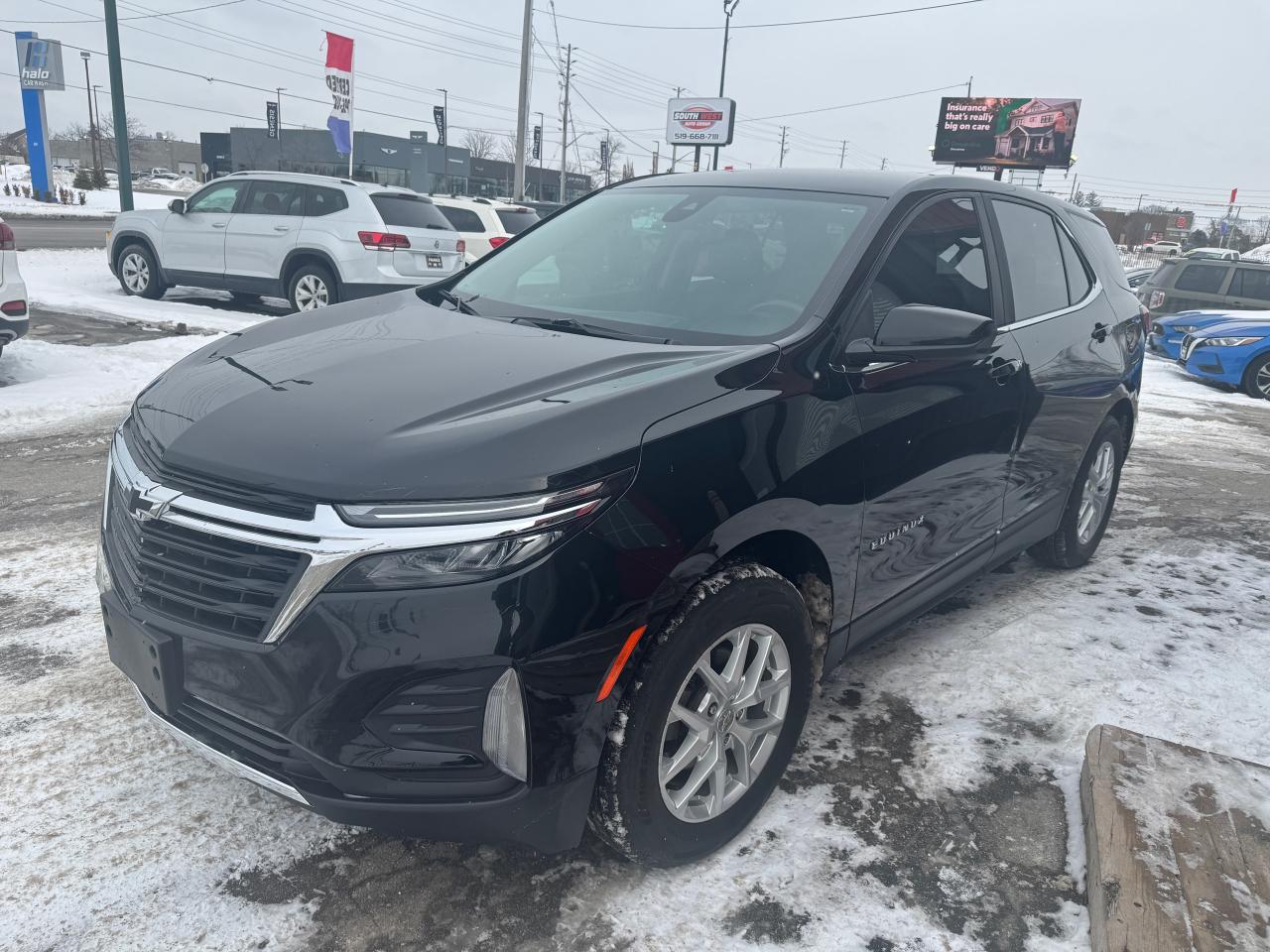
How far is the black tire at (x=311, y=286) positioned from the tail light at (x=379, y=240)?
599 millimetres

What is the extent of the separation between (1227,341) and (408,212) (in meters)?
10.5

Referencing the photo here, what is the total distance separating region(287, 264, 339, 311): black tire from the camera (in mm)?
11445

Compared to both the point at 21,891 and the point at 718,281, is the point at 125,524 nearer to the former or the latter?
the point at 21,891

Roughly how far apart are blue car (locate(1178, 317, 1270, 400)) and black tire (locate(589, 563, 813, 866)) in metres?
11.9

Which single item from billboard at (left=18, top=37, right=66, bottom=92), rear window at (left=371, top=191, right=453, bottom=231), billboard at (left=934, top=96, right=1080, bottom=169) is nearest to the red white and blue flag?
rear window at (left=371, top=191, right=453, bottom=231)

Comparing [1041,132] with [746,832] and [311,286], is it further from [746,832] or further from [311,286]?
[746,832]

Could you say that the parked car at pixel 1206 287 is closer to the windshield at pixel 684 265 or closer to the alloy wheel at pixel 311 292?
the alloy wheel at pixel 311 292

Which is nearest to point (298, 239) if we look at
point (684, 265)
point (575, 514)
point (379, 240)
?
point (379, 240)

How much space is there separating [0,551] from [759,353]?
12.1ft

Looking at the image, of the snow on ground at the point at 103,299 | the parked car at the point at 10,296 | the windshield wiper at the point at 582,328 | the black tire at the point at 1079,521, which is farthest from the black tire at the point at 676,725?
the snow on ground at the point at 103,299

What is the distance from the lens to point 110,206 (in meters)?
44.2

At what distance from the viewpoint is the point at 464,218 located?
1434cm

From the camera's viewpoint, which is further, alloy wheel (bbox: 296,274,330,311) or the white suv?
alloy wheel (bbox: 296,274,330,311)

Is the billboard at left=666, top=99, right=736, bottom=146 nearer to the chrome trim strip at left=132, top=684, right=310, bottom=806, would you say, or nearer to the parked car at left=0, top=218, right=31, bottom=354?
the parked car at left=0, top=218, right=31, bottom=354
